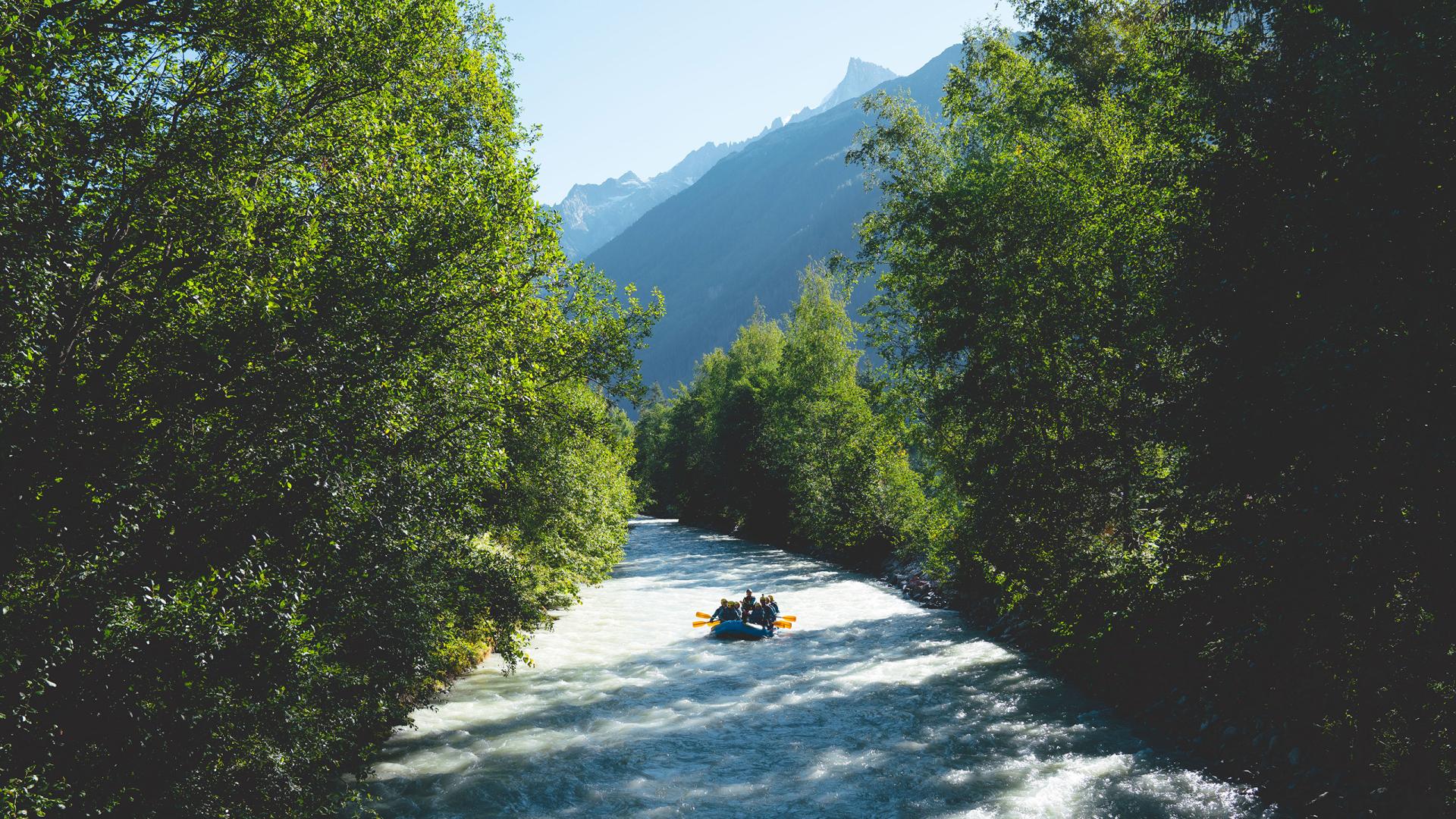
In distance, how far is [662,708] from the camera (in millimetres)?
18594

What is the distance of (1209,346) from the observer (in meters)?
10.6

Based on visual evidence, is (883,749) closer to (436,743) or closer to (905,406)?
(436,743)

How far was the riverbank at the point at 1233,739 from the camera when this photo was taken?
11.5 meters

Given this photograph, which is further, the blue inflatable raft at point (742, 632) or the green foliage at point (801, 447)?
the green foliage at point (801, 447)

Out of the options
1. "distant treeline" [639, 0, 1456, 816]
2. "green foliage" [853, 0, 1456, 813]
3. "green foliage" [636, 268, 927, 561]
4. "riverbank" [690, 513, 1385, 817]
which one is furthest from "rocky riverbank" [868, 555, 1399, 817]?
"green foliage" [636, 268, 927, 561]

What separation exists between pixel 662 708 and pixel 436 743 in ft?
17.3

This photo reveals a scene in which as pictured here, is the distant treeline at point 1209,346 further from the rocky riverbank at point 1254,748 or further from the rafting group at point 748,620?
the rafting group at point 748,620

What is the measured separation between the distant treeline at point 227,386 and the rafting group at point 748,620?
14.4m

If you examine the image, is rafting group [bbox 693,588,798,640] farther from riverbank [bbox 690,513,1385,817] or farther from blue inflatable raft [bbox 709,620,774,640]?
riverbank [bbox 690,513,1385,817]

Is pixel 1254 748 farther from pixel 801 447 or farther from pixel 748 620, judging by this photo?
pixel 801 447

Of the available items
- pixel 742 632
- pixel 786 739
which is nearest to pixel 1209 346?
pixel 786 739

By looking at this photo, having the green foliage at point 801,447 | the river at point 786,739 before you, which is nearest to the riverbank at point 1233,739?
the river at point 786,739

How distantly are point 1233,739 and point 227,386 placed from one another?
57.1ft

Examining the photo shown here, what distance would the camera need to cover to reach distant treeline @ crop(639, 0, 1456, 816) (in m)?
8.09
